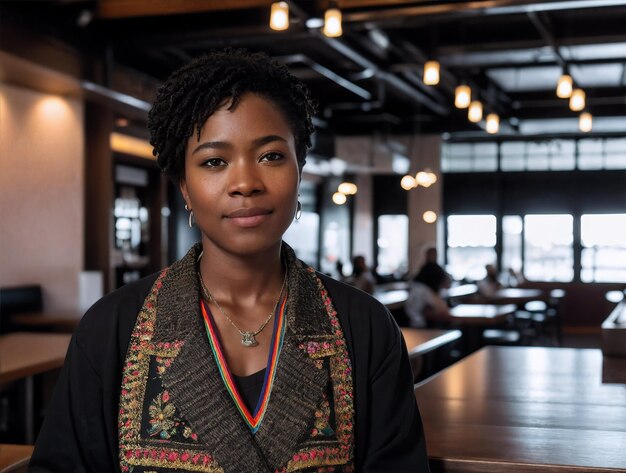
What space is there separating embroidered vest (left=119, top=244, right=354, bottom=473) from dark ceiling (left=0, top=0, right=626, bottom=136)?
479 centimetres

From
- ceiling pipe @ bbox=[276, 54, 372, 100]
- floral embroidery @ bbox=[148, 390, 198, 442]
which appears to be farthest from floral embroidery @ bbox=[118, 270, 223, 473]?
ceiling pipe @ bbox=[276, 54, 372, 100]

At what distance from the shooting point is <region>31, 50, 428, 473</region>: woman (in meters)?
1.30

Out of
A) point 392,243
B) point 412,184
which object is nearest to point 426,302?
point 412,184

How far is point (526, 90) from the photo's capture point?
12180mm

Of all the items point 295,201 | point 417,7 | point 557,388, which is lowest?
point 557,388

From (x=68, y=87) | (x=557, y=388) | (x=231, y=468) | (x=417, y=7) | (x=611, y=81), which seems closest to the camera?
(x=231, y=468)

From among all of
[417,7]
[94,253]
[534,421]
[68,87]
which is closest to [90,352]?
[534,421]

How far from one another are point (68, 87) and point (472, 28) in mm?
4109

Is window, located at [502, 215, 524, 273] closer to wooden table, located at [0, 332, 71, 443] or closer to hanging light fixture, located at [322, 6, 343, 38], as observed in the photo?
hanging light fixture, located at [322, 6, 343, 38]

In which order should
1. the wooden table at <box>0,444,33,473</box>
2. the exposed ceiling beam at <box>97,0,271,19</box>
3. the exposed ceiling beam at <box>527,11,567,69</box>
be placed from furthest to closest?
1. the exposed ceiling beam at <box>527,11,567,69</box>
2. the exposed ceiling beam at <box>97,0,271,19</box>
3. the wooden table at <box>0,444,33,473</box>

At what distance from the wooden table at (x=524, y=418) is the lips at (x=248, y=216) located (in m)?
0.75

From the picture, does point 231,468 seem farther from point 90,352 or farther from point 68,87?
point 68,87

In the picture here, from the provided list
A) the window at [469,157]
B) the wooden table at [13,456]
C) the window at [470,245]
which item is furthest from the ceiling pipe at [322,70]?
Answer: the wooden table at [13,456]

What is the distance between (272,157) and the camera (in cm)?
133
